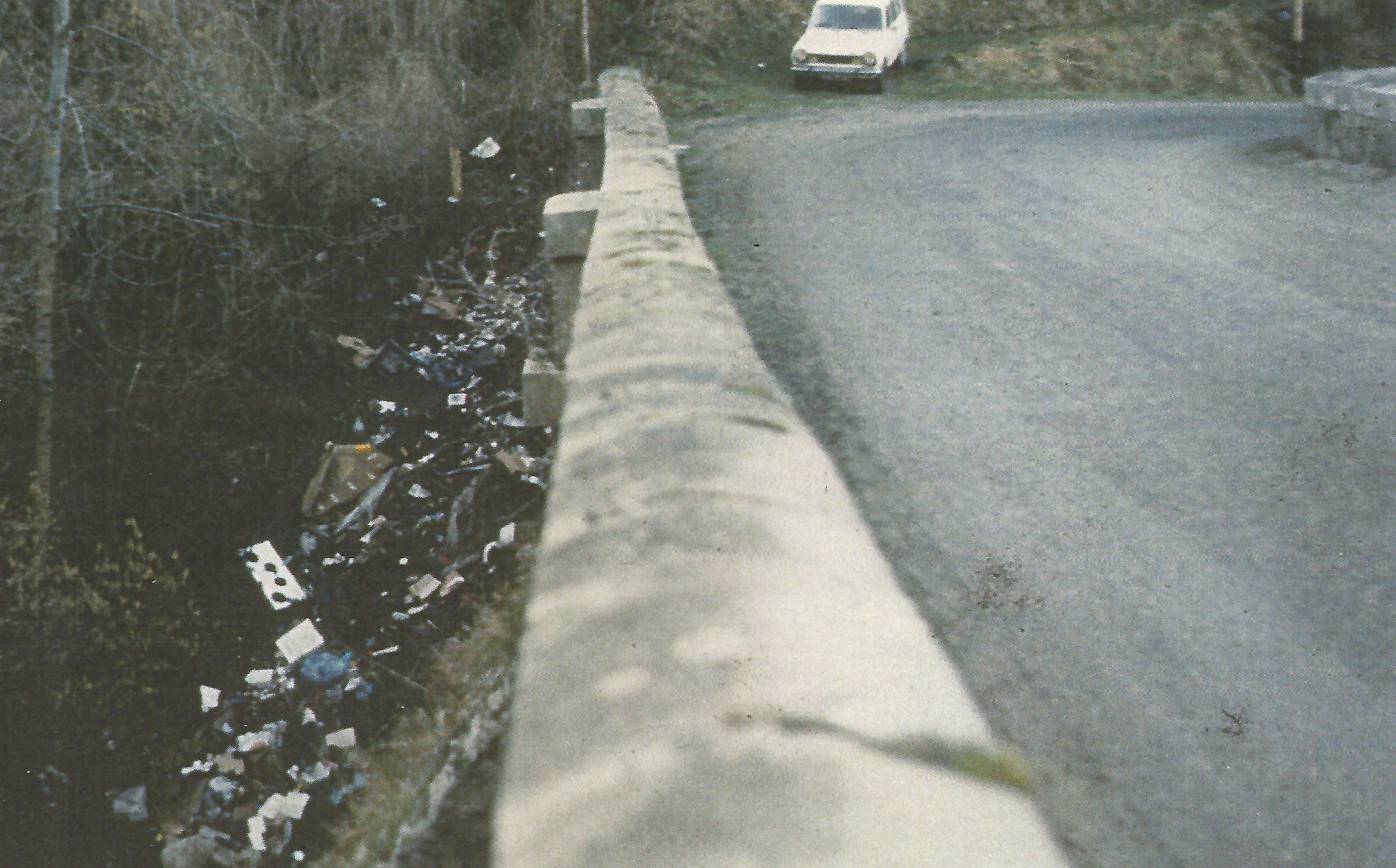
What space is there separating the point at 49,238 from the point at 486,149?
16.0ft

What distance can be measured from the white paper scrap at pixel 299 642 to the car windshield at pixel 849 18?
51.6ft

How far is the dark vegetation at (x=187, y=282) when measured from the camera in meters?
7.09

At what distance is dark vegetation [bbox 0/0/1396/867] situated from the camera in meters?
7.09

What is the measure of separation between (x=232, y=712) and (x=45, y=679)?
4.47 feet

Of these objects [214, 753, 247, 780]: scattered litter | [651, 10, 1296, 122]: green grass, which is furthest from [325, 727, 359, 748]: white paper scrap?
[651, 10, 1296, 122]: green grass

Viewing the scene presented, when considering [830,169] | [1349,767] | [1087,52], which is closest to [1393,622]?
[1349,767]

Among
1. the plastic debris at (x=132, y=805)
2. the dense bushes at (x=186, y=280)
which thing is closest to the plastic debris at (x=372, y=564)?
the plastic debris at (x=132, y=805)

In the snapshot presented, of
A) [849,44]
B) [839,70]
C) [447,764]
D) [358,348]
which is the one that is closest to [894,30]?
[849,44]

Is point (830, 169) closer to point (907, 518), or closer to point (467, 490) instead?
point (467, 490)

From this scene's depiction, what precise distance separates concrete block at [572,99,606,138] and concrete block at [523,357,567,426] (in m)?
3.70

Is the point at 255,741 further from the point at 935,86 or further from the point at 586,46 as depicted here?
the point at 935,86

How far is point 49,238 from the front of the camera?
9.87 metres

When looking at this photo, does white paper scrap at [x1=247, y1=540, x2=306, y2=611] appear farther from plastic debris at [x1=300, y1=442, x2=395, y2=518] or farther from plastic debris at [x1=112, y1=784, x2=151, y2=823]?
plastic debris at [x1=112, y1=784, x2=151, y2=823]

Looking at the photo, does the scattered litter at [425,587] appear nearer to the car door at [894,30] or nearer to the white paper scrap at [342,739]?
the white paper scrap at [342,739]
